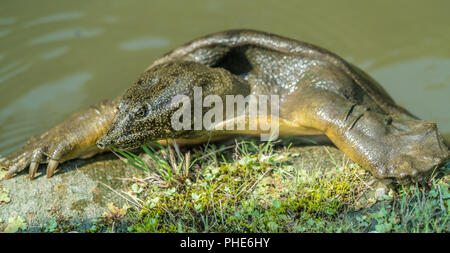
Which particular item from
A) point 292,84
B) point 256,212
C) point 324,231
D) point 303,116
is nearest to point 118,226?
point 256,212

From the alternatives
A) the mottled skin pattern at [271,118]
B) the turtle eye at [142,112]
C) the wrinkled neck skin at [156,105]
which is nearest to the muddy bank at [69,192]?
the mottled skin pattern at [271,118]

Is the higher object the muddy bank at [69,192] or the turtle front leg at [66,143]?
the turtle front leg at [66,143]

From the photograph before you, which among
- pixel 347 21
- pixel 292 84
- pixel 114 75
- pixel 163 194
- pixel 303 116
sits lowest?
pixel 163 194

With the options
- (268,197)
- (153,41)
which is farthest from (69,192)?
(153,41)

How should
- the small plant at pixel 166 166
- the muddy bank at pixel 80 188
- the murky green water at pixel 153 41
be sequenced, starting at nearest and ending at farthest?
1. the muddy bank at pixel 80 188
2. the small plant at pixel 166 166
3. the murky green water at pixel 153 41

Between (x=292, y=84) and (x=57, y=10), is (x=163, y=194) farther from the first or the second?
(x=57, y=10)

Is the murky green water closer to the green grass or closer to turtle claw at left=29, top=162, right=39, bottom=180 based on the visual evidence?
turtle claw at left=29, top=162, right=39, bottom=180

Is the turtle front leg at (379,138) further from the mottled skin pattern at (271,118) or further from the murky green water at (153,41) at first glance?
the murky green water at (153,41)
